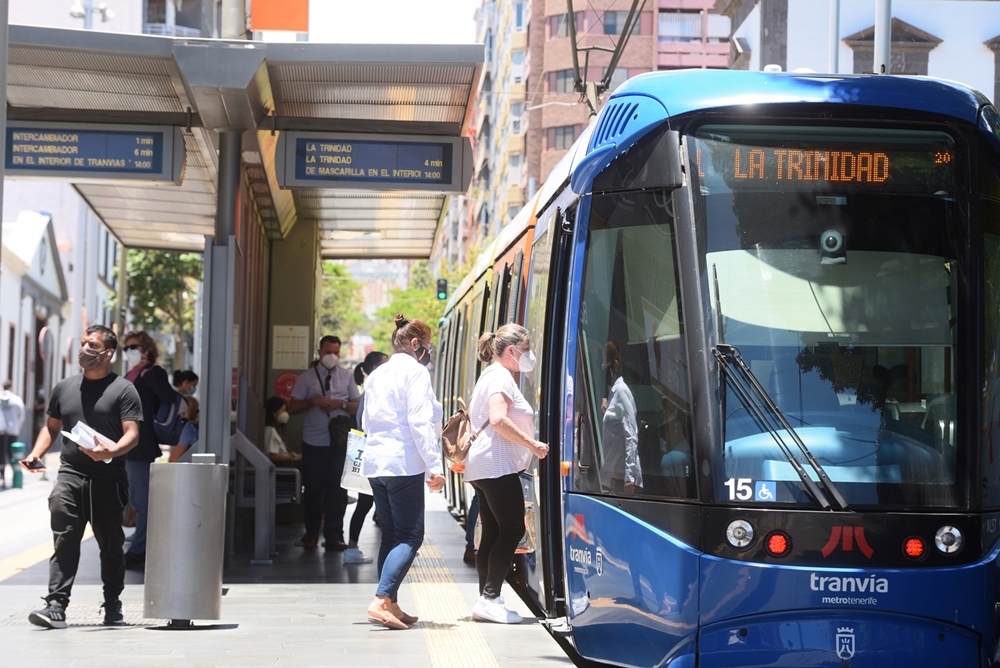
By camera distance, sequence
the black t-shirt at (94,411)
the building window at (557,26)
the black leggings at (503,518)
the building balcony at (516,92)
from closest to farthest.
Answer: the black t-shirt at (94,411) < the black leggings at (503,518) < the building window at (557,26) < the building balcony at (516,92)

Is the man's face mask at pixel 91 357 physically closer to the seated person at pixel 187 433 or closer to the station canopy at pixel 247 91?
the station canopy at pixel 247 91

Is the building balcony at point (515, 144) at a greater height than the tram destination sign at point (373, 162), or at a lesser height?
greater

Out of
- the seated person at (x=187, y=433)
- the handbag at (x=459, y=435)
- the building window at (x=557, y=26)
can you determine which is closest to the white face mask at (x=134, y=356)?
the seated person at (x=187, y=433)

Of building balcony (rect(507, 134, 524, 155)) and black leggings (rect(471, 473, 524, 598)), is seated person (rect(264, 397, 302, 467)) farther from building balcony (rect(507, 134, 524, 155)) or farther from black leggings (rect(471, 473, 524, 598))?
building balcony (rect(507, 134, 524, 155))

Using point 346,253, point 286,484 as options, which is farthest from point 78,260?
point 286,484

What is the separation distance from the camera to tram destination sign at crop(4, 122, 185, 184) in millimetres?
11828

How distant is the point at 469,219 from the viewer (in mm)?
99688

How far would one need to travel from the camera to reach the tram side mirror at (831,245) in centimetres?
656

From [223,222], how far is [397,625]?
156 inches

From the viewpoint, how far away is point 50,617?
8.34 m

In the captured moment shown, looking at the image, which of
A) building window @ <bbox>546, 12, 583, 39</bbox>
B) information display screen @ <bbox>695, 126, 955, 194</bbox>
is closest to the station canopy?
information display screen @ <bbox>695, 126, 955, 194</bbox>

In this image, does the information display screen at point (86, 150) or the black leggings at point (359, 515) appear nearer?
the black leggings at point (359, 515)

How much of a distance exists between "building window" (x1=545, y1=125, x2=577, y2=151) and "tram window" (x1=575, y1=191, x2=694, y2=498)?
2226 inches

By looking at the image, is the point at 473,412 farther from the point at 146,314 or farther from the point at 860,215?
the point at 146,314
